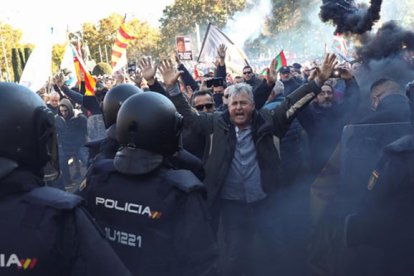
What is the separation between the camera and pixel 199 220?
2.27 meters

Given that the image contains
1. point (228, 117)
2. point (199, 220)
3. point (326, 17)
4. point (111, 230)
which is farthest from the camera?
point (326, 17)

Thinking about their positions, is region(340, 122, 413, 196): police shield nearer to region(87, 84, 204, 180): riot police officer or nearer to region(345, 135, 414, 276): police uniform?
region(345, 135, 414, 276): police uniform

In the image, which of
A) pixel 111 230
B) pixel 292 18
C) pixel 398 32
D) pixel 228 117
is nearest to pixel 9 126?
pixel 111 230

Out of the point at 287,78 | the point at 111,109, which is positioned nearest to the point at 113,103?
the point at 111,109

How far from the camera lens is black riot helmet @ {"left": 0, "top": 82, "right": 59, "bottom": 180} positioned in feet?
5.75

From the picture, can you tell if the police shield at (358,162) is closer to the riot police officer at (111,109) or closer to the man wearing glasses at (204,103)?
the man wearing glasses at (204,103)

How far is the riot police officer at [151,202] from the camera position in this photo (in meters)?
2.27

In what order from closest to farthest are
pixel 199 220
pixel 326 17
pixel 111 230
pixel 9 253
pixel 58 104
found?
pixel 9 253
pixel 199 220
pixel 111 230
pixel 326 17
pixel 58 104

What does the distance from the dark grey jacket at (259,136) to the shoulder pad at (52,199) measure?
2295mm

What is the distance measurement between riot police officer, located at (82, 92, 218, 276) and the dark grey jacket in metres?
1.47

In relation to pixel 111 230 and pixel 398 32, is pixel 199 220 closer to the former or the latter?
pixel 111 230

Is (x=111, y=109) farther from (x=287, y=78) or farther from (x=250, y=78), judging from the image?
(x=287, y=78)

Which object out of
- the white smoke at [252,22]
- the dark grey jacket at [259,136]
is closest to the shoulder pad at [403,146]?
the dark grey jacket at [259,136]

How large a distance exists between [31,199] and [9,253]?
196 mm
